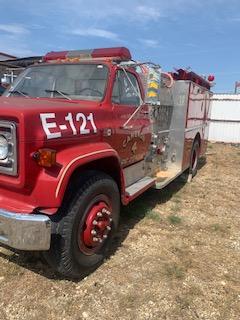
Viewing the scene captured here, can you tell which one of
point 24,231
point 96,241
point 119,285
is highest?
point 24,231

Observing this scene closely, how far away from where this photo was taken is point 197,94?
306 inches

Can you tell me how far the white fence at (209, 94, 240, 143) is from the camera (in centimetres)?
1766

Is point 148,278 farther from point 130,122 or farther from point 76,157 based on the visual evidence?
point 130,122

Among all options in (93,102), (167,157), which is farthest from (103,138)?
(167,157)

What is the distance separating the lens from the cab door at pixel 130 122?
14.9 ft

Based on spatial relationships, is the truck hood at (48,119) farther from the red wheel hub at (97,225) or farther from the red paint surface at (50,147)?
the red wheel hub at (97,225)

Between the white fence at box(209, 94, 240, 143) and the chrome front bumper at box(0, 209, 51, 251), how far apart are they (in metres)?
15.7

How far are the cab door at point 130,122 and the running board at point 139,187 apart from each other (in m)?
0.31

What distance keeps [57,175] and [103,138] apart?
3.28 ft

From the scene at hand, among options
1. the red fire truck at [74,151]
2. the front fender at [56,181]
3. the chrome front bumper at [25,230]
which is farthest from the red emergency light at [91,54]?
the chrome front bumper at [25,230]

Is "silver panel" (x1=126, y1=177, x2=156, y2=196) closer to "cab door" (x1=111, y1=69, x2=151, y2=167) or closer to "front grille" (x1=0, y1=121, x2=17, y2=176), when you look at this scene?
"cab door" (x1=111, y1=69, x2=151, y2=167)

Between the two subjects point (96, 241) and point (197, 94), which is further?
point (197, 94)

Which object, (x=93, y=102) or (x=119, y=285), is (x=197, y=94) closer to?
(x=93, y=102)

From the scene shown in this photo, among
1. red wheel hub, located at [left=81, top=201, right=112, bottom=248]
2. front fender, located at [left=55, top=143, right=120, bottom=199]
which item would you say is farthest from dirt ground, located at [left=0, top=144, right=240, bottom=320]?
front fender, located at [left=55, top=143, right=120, bottom=199]
